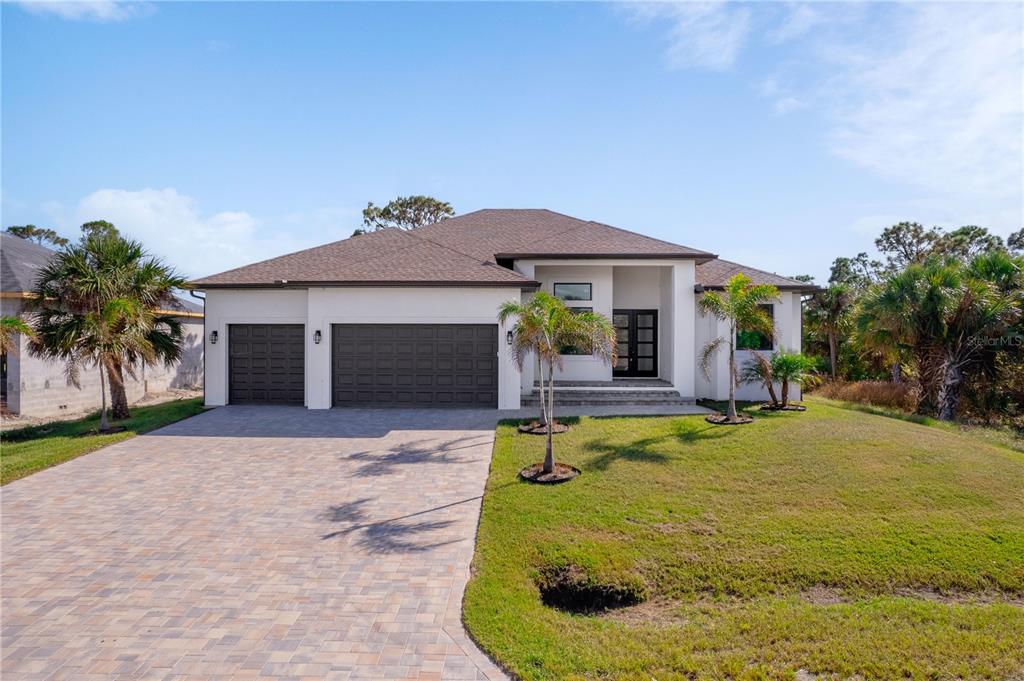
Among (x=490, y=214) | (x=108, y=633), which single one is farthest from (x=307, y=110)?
(x=108, y=633)

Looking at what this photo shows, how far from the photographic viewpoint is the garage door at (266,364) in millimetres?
15000

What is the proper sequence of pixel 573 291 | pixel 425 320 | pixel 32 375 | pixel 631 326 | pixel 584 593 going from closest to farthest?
pixel 584 593
pixel 425 320
pixel 32 375
pixel 573 291
pixel 631 326

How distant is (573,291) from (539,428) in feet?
21.6

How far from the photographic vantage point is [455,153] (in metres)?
16.6

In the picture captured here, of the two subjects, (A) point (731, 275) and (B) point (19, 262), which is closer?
(A) point (731, 275)

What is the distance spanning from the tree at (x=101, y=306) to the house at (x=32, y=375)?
946 millimetres

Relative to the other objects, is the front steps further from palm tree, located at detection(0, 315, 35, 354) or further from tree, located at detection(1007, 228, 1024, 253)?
tree, located at detection(1007, 228, 1024, 253)

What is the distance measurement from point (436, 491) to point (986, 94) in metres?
14.1

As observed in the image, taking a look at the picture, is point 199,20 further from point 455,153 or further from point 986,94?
point 986,94

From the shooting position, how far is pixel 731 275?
16.4 m

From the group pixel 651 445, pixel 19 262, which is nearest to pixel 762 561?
pixel 651 445

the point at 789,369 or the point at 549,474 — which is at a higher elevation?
the point at 789,369

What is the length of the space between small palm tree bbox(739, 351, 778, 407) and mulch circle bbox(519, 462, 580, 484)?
6.87 meters

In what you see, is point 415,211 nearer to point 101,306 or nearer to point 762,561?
point 101,306
